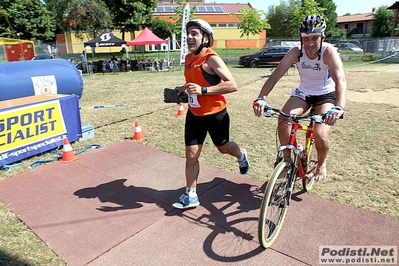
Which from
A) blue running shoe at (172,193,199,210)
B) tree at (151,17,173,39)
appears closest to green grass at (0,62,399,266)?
blue running shoe at (172,193,199,210)

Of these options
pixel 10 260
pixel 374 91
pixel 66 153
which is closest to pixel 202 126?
pixel 10 260

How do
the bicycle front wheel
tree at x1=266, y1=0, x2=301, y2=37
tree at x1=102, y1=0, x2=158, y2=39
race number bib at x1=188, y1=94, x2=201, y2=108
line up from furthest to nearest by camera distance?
tree at x1=266, y1=0, x2=301, y2=37 → tree at x1=102, y1=0, x2=158, y2=39 → race number bib at x1=188, y1=94, x2=201, y2=108 → the bicycle front wheel

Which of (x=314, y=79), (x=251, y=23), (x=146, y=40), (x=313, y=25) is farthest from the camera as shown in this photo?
(x=251, y=23)

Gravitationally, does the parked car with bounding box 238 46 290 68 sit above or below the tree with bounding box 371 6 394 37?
below

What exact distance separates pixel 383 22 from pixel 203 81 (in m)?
60.8

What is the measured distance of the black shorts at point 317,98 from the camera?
11.1 ft

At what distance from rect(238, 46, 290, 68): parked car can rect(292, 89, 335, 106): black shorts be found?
60.8 ft

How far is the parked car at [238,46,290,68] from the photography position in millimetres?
21078

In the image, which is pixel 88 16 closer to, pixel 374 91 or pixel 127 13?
pixel 127 13

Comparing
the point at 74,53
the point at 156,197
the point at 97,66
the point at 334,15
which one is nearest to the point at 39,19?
the point at 74,53

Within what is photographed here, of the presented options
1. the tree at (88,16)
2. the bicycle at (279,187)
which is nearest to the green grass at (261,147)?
the bicycle at (279,187)

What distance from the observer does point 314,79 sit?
3.38 m

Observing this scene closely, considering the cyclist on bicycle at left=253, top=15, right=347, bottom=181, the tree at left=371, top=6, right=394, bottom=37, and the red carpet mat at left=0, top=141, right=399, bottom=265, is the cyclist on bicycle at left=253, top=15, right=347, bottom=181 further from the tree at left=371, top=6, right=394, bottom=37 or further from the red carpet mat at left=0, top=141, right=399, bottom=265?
the tree at left=371, top=6, right=394, bottom=37

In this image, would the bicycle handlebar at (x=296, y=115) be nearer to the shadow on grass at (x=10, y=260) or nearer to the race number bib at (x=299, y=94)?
the race number bib at (x=299, y=94)
